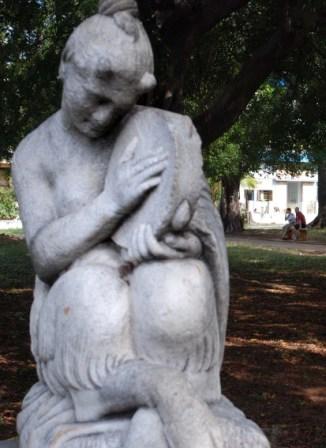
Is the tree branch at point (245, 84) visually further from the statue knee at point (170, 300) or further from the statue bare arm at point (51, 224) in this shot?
the statue knee at point (170, 300)

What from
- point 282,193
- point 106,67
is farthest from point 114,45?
point 282,193

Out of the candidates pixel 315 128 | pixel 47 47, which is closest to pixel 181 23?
pixel 47 47

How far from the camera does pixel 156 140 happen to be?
9.11ft

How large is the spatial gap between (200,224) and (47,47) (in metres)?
6.44

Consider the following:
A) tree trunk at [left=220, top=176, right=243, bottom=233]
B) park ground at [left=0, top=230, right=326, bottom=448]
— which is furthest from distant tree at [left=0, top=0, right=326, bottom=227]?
tree trunk at [left=220, top=176, right=243, bottom=233]

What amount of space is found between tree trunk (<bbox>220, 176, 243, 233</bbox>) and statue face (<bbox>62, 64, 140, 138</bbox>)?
29202 millimetres

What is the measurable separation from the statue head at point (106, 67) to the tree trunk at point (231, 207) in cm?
2921

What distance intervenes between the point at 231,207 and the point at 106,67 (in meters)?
30.1

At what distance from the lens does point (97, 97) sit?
9.21 feet

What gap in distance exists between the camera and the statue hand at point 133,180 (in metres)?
2.71

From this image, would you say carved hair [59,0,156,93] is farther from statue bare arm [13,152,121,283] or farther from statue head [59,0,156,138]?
statue bare arm [13,152,121,283]

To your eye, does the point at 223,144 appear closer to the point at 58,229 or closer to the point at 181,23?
the point at 181,23

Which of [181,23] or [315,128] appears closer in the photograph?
[181,23]

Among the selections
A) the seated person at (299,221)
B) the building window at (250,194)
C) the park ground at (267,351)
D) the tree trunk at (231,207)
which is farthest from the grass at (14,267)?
the building window at (250,194)
